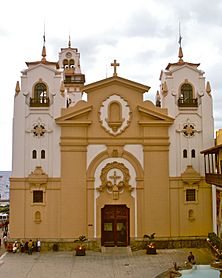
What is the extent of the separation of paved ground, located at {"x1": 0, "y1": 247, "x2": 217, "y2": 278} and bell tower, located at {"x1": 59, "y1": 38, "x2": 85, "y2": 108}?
20501 mm

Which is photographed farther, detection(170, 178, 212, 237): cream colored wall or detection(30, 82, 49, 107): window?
detection(30, 82, 49, 107): window

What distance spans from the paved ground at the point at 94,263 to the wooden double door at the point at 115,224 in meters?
1.13

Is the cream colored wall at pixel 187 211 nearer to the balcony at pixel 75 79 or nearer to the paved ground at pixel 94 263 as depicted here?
the paved ground at pixel 94 263

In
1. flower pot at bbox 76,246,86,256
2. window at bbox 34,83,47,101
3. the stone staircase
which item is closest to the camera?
flower pot at bbox 76,246,86,256

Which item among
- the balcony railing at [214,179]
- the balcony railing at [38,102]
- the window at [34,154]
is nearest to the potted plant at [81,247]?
the window at [34,154]

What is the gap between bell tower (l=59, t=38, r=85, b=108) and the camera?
45134mm

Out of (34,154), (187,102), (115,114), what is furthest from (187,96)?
(34,154)

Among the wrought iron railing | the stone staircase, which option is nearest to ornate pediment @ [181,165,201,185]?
the wrought iron railing

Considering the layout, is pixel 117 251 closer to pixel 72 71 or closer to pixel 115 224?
pixel 115 224

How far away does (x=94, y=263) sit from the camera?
1032 inches

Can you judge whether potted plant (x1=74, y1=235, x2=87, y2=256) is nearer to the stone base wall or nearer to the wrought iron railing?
the stone base wall

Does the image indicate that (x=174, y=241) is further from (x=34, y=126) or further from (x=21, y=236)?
(x=34, y=126)

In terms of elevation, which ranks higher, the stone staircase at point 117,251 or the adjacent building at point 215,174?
the adjacent building at point 215,174

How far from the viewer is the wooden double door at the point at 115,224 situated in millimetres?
30531
